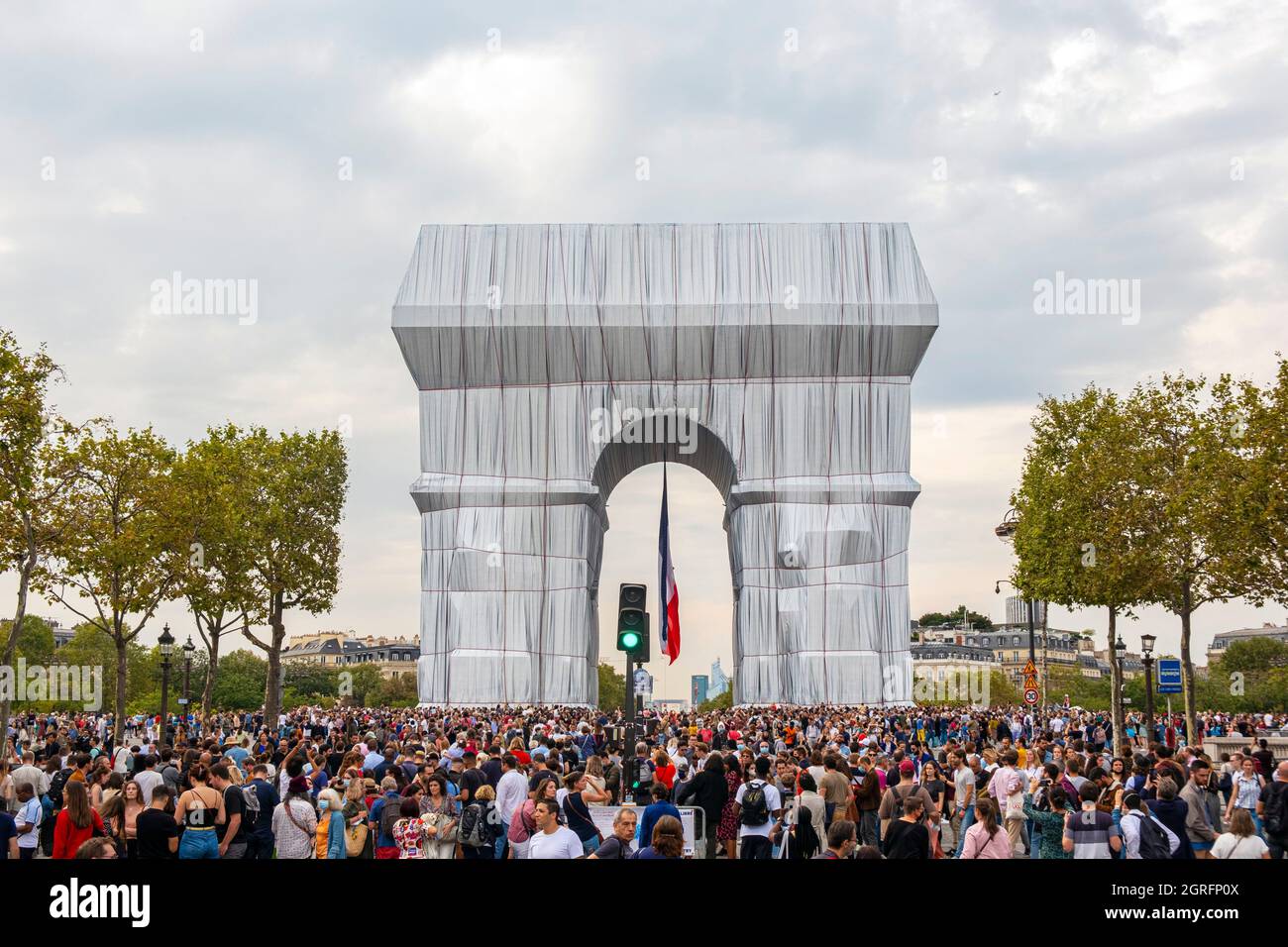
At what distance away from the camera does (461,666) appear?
44812 millimetres

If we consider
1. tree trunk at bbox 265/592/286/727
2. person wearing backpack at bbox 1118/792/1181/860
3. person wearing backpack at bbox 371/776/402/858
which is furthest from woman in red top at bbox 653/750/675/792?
tree trunk at bbox 265/592/286/727

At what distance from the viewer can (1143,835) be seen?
1019 cm

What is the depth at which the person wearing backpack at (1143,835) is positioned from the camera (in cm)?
1012

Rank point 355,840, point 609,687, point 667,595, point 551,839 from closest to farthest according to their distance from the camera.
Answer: point 551,839, point 355,840, point 667,595, point 609,687

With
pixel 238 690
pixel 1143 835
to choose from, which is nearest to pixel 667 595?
pixel 1143 835

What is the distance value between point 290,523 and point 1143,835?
37.8 meters

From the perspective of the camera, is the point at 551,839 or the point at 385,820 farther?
the point at 385,820

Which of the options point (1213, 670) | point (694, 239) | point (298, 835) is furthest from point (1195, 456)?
point (1213, 670)

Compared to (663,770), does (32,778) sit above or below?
above

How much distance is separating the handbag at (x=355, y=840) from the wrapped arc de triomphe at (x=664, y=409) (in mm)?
33752

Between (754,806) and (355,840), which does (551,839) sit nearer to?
(355,840)

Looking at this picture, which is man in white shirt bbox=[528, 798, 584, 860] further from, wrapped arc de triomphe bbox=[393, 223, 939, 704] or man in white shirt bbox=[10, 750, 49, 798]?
wrapped arc de triomphe bbox=[393, 223, 939, 704]

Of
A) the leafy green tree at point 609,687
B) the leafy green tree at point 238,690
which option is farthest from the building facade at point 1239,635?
the leafy green tree at point 238,690

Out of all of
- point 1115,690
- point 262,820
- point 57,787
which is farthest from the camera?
point 1115,690
